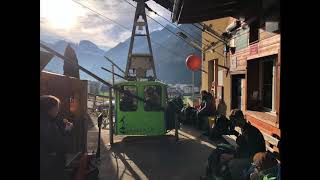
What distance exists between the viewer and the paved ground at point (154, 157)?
267 inches

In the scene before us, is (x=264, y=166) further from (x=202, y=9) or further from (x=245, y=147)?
(x=202, y=9)

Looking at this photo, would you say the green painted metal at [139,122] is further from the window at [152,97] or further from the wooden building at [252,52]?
the wooden building at [252,52]

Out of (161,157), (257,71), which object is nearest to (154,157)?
(161,157)

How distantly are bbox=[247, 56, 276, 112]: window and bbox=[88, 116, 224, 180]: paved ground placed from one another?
1.79 metres

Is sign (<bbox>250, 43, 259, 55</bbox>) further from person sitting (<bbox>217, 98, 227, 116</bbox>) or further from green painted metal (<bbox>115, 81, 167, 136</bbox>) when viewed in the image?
person sitting (<bbox>217, 98, 227, 116</bbox>)

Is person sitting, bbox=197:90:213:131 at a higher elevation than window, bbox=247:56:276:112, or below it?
below

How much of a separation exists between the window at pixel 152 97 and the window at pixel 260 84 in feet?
9.31

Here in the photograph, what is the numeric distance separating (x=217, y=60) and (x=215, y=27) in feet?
4.56

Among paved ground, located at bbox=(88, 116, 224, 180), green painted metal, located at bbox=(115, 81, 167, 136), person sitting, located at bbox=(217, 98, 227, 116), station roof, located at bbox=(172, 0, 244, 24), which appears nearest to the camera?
station roof, located at bbox=(172, 0, 244, 24)

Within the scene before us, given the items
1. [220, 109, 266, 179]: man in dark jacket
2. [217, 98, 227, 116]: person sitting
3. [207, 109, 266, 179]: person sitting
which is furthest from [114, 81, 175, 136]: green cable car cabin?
[220, 109, 266, 179]: man in dark jacket

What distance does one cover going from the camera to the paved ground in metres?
6.77
